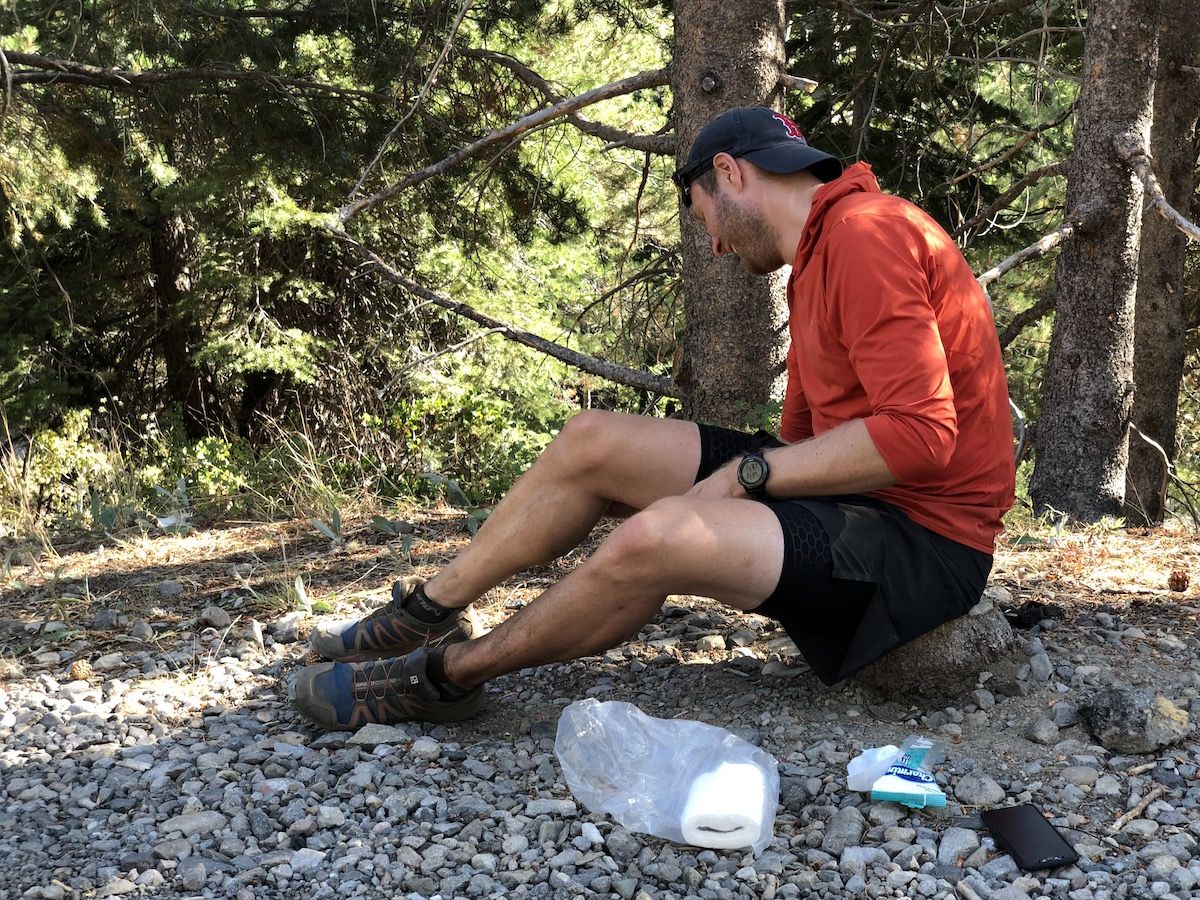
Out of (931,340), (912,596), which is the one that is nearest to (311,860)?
(912,596)

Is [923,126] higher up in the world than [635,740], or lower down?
higher up

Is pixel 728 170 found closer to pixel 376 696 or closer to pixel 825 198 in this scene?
pixel 825 198

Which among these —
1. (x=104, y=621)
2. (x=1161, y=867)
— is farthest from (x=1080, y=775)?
(x=104, y=621)

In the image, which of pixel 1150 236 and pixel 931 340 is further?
pixel 1150 236

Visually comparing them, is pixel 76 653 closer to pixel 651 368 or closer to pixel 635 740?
pixel 635 740

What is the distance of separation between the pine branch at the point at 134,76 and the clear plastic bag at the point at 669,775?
225 inches

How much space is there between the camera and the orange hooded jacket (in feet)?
8.63

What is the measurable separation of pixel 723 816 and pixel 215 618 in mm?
2390

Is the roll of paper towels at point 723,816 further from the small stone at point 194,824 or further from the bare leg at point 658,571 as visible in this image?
the small stone at point 194,824

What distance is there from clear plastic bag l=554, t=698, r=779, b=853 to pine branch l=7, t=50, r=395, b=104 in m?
5.71

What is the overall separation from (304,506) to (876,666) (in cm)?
344

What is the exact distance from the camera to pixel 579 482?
3242mm

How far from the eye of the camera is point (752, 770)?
2.62 metres

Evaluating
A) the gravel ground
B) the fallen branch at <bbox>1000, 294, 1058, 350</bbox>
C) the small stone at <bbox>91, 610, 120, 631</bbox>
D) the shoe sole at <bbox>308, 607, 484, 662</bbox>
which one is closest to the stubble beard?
the gravel ground
